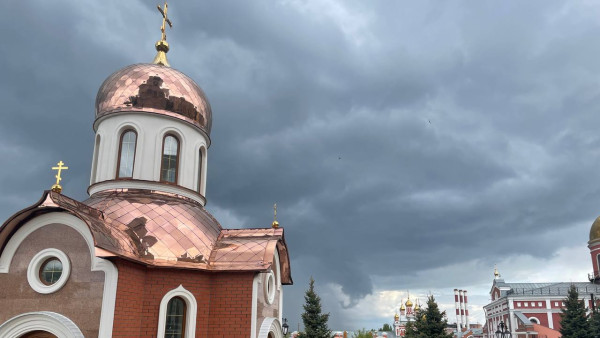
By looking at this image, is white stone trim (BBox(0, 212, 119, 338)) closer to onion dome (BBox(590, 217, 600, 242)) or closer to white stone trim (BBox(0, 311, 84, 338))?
white stone trim (BBox(0, 311, 84, 338))

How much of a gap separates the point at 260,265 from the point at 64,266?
4.13 m

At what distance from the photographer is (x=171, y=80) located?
14.4 metres

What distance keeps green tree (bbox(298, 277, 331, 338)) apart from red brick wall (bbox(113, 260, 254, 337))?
16424 millimetres

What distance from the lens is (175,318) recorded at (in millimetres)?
10812

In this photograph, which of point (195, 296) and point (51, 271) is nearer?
point (51, 271)

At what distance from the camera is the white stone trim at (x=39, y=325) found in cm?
920

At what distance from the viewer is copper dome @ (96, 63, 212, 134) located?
44.9 feet

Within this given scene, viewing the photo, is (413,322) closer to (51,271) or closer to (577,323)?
(577,323)

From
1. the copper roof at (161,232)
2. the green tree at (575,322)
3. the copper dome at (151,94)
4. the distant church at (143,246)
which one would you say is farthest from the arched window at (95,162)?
the green tree at (575,322)

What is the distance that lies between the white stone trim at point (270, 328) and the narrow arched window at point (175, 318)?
182cm

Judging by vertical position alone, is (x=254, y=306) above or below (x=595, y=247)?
below

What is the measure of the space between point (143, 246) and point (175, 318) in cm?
176

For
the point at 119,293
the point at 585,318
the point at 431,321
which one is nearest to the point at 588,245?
the point at 585,318

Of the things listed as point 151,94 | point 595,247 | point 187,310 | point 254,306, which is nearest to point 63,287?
point 187,310
